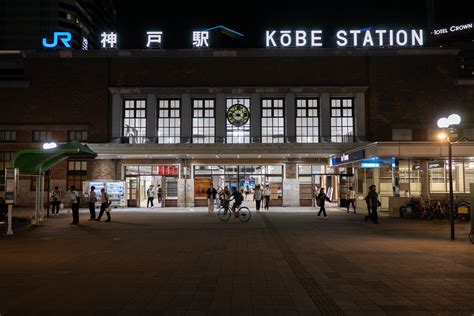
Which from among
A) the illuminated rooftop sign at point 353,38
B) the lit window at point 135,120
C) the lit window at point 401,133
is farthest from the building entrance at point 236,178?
the illuminated rooftop sign at point 353,38

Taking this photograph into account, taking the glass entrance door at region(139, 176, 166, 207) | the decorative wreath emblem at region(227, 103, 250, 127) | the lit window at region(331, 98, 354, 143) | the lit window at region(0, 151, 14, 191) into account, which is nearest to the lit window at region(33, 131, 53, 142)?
the lit window at region(0, 151, 14, 191)

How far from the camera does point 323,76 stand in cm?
3378

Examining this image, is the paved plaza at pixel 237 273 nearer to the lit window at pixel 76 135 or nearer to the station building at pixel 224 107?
the station building at pixel 224 107

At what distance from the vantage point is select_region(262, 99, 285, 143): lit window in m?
33.6

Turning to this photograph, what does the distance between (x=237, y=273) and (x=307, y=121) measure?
85.0 ft

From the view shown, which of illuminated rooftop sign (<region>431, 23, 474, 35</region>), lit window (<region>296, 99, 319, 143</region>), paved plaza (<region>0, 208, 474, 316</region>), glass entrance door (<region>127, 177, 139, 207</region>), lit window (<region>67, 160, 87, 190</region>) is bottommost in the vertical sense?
paved plaza (<region>0, 208, 474, 316</region>)

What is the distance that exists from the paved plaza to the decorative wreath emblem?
18.0m

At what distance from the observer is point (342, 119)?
34.0 meters

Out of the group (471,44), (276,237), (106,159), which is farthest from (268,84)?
(471,44)

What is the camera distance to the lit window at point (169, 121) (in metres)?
33.8

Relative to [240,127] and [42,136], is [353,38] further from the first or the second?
[42,136]

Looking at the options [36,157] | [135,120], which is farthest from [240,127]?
[36,157]

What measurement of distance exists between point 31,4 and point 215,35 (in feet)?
231

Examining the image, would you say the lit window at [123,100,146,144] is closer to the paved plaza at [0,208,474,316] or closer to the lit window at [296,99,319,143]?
the lit window at [296,99,319,143]
